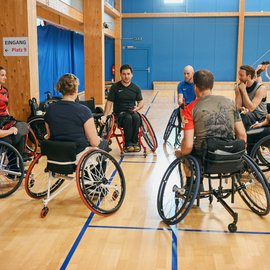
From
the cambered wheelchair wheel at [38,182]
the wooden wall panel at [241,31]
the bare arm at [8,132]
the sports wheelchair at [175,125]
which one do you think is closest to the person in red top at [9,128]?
the bare arm at [8,132]

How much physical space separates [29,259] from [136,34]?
1354 centimetres

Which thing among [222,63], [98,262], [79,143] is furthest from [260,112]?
[222,63]

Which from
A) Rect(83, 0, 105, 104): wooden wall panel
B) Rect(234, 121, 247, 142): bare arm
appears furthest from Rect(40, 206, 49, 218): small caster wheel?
Rect(83, 0, 105, 104): wooden wall panel

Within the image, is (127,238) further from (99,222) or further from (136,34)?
(136,34)

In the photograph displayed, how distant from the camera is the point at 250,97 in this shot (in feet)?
13.4

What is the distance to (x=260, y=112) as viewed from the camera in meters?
4.08

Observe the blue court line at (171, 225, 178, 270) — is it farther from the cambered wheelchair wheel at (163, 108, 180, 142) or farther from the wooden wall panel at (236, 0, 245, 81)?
the wooden wall panel at (236, 0, 245, 81)

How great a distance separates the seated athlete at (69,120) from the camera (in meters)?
2.90

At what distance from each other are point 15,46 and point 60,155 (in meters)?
2.73

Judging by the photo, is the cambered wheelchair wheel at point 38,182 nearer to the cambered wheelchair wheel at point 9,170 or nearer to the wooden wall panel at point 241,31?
the cambered wheelchair wheel at point 9,170

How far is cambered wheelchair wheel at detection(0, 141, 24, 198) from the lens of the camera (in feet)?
11.1

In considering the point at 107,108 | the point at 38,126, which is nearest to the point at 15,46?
the point at 38,126

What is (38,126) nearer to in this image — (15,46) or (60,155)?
(15,46)

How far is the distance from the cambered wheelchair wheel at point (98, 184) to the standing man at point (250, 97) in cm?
156
